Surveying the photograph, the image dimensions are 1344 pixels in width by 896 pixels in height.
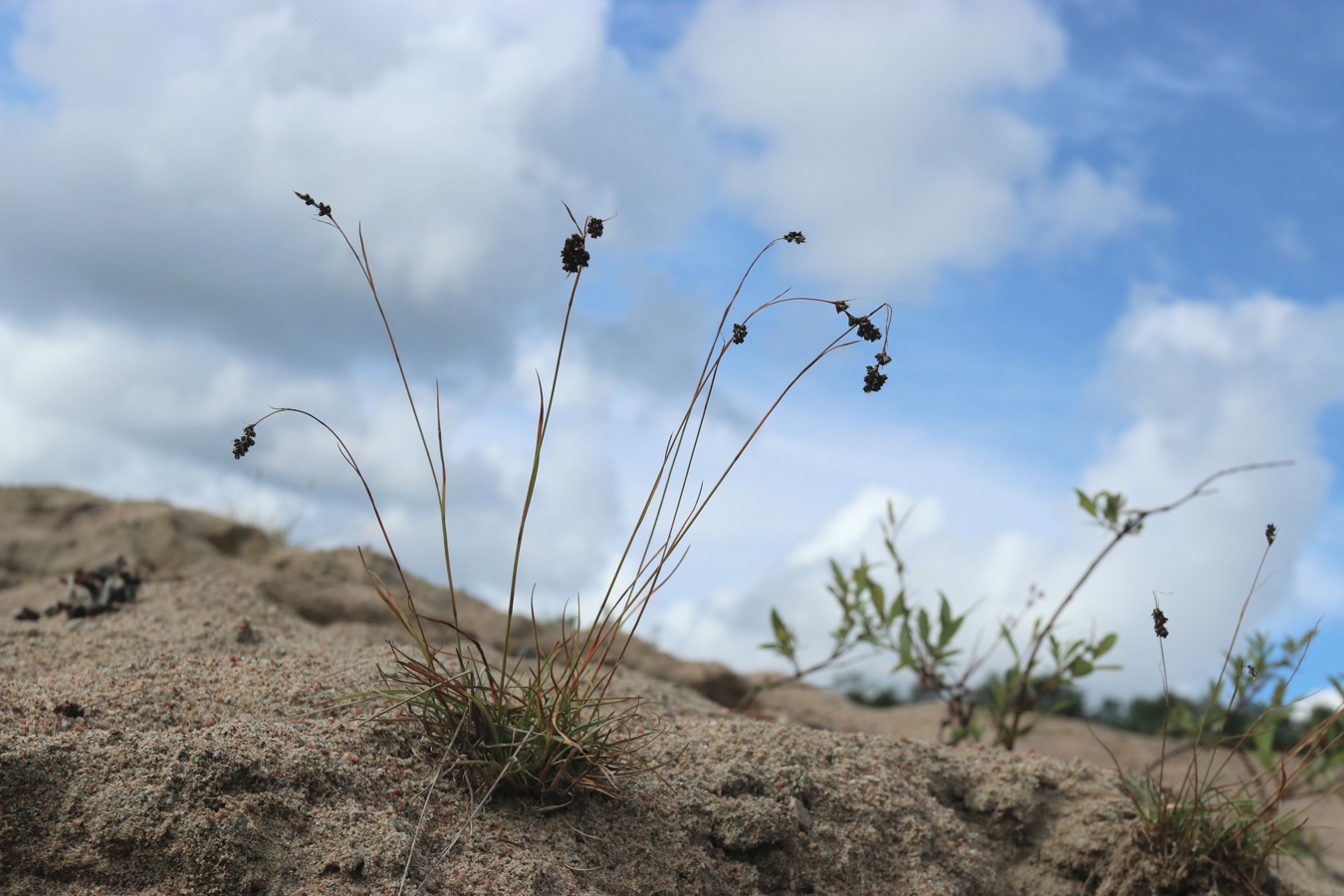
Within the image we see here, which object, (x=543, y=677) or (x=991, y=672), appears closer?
(x=543, y=677)

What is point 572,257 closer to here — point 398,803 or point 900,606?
point 398,803

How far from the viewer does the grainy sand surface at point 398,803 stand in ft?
7.23

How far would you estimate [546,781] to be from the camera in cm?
254

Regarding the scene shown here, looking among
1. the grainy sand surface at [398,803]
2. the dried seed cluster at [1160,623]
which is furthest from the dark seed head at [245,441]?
the dried seed cluster at [1160,623]

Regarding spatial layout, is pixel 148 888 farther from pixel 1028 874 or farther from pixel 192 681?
pixel 1028 874

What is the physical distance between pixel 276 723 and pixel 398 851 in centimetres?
55

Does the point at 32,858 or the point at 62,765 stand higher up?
the point at 62,765

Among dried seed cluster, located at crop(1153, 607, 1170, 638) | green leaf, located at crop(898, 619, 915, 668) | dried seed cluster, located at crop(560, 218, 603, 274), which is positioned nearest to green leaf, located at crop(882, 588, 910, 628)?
green leaf, located at crop(898, 619, 915, 668)

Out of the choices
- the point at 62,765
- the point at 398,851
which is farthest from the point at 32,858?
the point at 398,851

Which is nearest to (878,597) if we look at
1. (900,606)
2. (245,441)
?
(900,606)

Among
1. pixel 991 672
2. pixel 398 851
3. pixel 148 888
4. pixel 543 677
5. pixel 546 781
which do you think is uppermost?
pixel 991 672

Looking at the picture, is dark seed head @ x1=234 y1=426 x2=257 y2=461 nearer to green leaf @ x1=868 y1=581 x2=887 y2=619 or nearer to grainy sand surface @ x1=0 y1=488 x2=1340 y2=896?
grainy sand surface @ x1=0 y1=488 x2=1340 y2=896

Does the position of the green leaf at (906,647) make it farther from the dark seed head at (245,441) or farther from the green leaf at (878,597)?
the dark seed head at (245,441)

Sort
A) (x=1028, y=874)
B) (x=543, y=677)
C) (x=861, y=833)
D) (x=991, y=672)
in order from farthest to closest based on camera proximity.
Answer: (x=991, y=672) < (x=1028, y=874) < (x=861, y=833) < (x=543, y=677)
